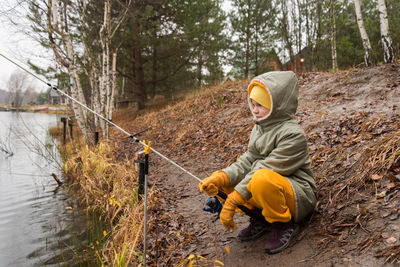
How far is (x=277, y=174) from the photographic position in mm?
2131

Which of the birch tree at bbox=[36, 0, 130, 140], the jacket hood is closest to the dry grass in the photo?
the birch tree at bbox=[36, 0, 130, 140]

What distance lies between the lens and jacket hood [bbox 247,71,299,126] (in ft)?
7.45

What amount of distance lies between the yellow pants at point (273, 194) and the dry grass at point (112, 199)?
Answer: 5.33 feet

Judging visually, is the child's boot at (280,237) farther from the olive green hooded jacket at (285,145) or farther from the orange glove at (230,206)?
the orange glove at (230,206)

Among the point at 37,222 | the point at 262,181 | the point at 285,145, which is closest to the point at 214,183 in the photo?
the point at 262,181

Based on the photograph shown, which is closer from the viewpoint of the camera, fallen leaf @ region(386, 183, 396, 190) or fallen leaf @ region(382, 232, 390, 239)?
fallen leaf @ region(382, 232, 390, 239)

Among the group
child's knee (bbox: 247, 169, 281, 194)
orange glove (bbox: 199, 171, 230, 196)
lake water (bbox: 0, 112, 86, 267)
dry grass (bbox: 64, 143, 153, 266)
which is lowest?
lake water (bbox: 0, 112, 86, 267)

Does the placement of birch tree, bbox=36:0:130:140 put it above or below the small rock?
above

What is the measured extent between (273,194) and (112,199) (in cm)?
331

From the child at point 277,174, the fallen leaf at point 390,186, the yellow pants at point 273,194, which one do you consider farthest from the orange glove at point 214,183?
the fallen leaf at point 390,186

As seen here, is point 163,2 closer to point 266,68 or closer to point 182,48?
point 182,48

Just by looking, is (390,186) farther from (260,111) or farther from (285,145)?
(260,111)

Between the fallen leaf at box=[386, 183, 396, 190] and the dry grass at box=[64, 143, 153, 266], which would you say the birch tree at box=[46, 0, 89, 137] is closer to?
the dry grass at box=[64, 143, 153, 266]

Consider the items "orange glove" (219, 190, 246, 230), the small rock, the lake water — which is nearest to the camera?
the small rock
